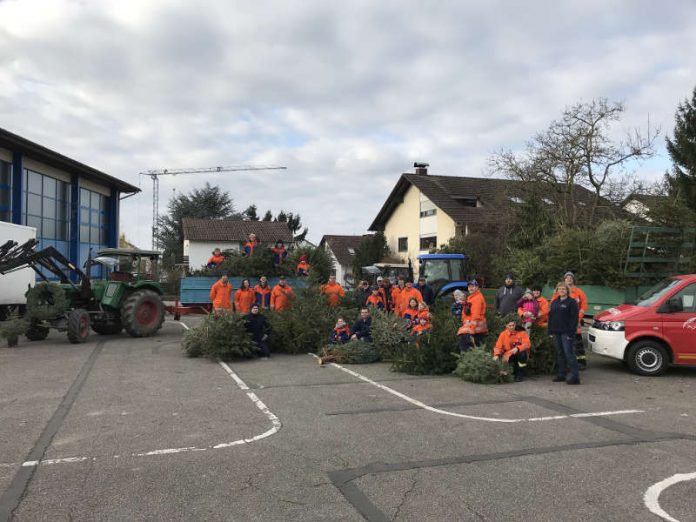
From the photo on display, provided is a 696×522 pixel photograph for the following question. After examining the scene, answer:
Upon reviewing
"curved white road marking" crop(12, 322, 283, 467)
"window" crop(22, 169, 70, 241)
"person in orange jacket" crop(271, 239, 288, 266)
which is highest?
"window" crop(22, 169, 70, 241)

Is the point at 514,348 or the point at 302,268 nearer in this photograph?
the point at 514,348

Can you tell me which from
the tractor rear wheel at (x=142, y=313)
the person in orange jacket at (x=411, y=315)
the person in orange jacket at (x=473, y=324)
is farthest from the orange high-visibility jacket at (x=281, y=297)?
the person in orange jacket at (x=473, y=324)

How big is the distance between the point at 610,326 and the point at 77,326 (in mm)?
11481

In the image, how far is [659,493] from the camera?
4469 millimetres

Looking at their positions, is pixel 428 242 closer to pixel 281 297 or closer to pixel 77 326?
pixel 281 297

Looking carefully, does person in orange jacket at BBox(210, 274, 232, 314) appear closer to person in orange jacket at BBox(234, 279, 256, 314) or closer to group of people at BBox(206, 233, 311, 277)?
person in orange jacket at BBox(234, 279, 256, 314)

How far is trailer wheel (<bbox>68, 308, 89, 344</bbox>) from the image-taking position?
1348 cm

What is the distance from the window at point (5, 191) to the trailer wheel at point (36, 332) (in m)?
14.0

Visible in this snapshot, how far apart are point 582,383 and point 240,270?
10.3 m

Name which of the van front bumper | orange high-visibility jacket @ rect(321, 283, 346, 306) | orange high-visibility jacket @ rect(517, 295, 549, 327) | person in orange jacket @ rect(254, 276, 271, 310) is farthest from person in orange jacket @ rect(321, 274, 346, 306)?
the van front bumper

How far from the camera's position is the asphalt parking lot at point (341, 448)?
423cm

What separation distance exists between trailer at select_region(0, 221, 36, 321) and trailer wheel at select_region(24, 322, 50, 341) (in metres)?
2.38

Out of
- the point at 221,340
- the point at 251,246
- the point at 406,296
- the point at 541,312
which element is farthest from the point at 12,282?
the point at 541,312

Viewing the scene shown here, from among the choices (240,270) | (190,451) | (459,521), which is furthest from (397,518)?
(240,270)
